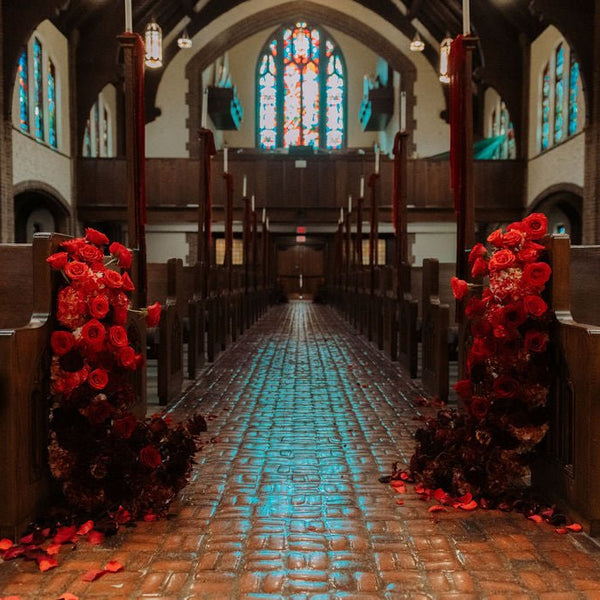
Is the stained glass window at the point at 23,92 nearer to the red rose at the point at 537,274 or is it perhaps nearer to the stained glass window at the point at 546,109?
the stained glass window at the point at 546,109

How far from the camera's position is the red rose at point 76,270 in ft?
7.43

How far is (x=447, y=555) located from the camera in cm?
206

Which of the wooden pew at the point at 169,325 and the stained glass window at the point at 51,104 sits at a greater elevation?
the stained glass window at the point at 51,104

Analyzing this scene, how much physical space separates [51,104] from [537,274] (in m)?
13.5

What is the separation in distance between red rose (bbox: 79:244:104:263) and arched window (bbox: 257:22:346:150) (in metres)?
22.3

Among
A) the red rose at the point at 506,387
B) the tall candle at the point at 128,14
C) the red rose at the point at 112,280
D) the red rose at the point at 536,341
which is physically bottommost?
the red rose at the point at 506,387

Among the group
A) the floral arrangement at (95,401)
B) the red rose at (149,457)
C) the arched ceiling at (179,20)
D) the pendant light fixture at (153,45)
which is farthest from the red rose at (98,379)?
the arched ceiling at (179,20)

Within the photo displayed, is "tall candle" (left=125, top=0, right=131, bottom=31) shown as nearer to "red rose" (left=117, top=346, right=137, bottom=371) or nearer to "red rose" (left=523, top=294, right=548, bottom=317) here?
"red rose" (left=117, top=346, right=137, bottom=371)

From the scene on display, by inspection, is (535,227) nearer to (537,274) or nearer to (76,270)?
(537,274)

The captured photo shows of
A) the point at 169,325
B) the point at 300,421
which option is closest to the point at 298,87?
the point at 169,325

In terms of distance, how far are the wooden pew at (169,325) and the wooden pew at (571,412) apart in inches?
97.4

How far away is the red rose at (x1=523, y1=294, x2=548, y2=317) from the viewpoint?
7.76 feet

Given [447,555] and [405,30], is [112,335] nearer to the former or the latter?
[447,555]

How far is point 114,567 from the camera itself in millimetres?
1948
